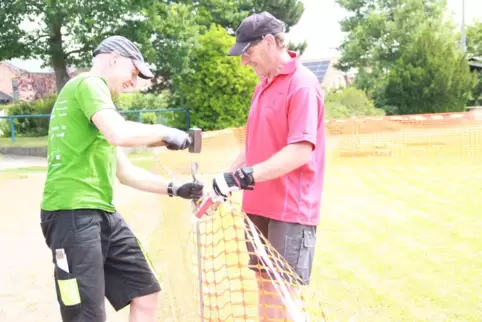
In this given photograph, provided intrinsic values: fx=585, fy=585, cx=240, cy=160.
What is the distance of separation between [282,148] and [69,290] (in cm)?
116

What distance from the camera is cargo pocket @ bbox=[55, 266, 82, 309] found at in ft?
8.54

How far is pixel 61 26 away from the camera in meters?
17.6

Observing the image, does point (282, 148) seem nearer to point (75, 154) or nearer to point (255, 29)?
point (255, 29)

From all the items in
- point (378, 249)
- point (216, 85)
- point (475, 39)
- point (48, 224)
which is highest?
point (475, 39)

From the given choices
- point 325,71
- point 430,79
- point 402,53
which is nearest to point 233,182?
point 430,79

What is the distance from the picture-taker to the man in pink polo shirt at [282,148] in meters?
2.64

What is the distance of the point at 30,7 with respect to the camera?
16.8 meters

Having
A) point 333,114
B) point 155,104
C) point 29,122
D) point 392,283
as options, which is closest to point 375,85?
point 333,114

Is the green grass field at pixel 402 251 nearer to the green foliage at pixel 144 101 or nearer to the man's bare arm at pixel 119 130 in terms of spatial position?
the man's bare arm at pixel 119 130

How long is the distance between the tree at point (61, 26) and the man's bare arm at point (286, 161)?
585 inches

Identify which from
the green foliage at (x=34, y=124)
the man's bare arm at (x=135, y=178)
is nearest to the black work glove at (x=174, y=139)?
the man's bare arm at (x=135, y=178)

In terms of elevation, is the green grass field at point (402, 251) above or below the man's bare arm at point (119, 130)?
below

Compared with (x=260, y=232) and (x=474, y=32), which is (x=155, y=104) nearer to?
(x=474, y=32)

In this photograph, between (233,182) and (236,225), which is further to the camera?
(236,225)
